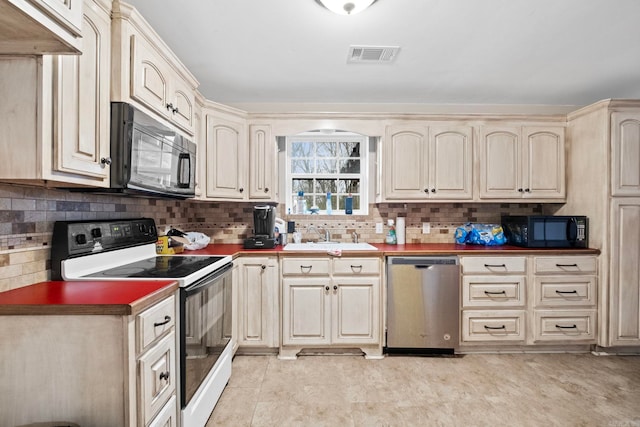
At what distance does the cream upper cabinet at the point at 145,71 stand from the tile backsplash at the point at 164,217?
24.0 inches

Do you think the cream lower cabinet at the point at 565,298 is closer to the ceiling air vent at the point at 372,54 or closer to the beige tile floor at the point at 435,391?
the beige tile floor at the point at 435,391

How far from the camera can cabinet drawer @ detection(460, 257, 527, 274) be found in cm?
270

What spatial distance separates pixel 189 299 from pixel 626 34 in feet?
10.3

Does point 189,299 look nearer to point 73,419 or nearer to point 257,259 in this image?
point 73,419

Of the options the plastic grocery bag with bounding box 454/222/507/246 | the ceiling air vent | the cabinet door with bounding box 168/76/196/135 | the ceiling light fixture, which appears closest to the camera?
the ceiling light fixture

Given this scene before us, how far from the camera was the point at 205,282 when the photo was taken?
1763 millimetres

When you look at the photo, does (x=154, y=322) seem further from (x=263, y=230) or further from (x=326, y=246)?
(x=326, y=246)

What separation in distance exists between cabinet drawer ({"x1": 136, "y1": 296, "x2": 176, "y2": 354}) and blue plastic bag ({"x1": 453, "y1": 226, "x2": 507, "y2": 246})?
2721 mm

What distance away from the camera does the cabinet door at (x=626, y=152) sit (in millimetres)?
2611

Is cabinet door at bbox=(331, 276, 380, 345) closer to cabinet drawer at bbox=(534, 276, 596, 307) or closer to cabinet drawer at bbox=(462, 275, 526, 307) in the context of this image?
cabinet drawer at bbox=(462, 275, 526, 307)

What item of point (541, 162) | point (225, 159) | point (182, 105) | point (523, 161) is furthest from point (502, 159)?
point (182, 105)

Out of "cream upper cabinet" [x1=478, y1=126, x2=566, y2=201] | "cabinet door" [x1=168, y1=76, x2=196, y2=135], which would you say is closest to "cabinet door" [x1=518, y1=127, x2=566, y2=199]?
"cream upper cabinet" [x1=478, y1=126, x2=566, y2=201]

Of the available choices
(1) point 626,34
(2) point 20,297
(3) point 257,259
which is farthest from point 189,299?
(1) point 626,34

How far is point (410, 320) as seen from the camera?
2.64 meters
